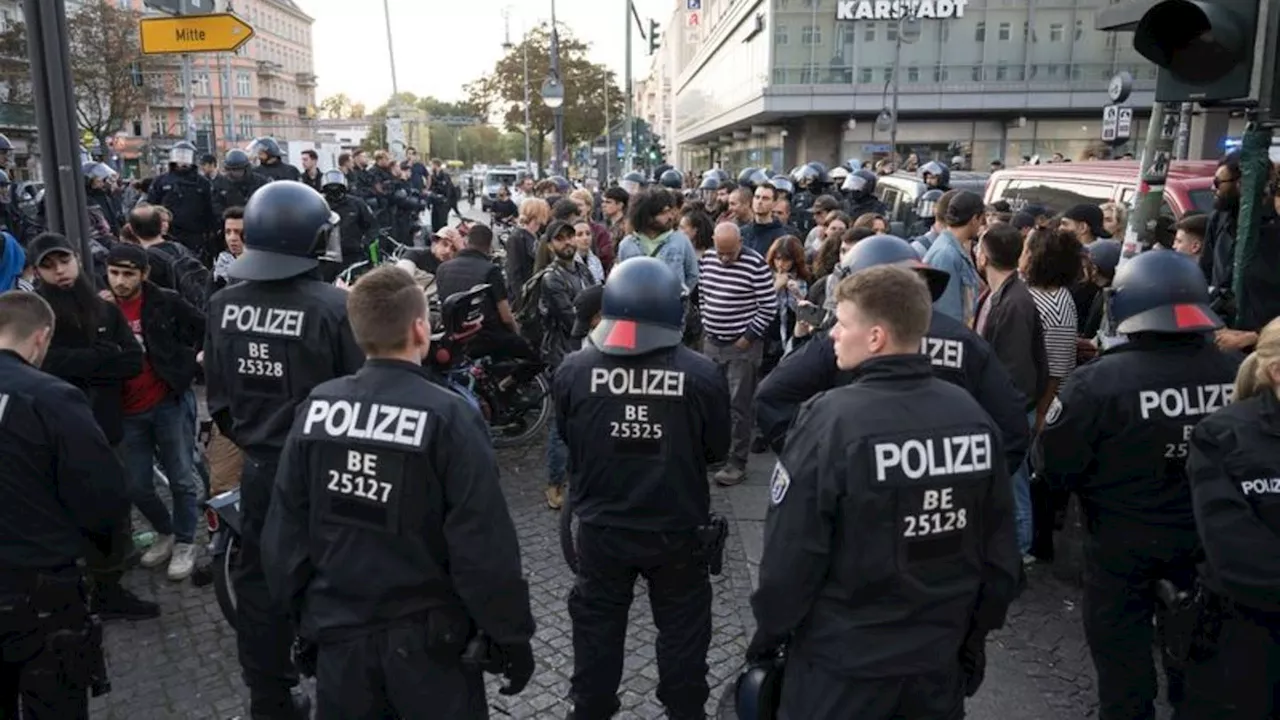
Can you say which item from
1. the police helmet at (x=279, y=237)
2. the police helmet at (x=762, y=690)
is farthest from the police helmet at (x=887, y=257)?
the police helmet at (x=279, y=237)

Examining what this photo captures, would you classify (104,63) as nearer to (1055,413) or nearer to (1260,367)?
(1055,413)

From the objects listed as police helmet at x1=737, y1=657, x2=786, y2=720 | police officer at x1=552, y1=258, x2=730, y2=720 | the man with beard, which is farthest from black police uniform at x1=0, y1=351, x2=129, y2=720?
police helmet at x1=737, y1=657, x2=786, y2=720

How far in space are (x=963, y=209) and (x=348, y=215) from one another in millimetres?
9131

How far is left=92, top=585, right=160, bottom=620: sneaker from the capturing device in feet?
15.4

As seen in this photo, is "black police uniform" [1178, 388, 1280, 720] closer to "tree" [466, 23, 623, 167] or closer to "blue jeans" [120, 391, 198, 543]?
"blue jeans" [120, 391, 198, 543]

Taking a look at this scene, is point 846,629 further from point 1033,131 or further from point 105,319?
point 1033,131

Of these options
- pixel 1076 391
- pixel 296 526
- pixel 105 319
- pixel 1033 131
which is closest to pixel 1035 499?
pixel 1076 391

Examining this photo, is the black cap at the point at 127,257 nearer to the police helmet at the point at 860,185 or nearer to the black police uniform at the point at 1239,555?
the black police uniform at the point at 1239,555

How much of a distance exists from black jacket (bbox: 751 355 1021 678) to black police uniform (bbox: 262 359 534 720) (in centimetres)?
80

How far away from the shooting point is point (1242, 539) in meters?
2.71

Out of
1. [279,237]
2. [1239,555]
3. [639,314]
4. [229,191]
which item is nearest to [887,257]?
[639,314]

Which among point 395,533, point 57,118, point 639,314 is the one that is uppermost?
point 57,118

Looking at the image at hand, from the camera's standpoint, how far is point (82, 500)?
321cm

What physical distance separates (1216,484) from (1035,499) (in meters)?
2.88
